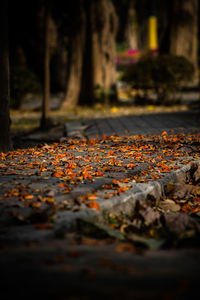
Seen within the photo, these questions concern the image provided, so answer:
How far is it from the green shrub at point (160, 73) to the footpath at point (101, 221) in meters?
7.10

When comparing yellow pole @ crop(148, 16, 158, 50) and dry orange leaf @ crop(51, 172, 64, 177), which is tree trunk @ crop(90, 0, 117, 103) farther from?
yellow pole @ crop(148, 16, 158, 50)

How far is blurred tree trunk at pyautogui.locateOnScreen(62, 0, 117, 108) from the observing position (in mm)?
13766

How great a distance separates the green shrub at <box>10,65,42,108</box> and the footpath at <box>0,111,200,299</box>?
7.52 m

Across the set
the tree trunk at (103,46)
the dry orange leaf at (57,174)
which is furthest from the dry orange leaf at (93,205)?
the tree trunk at (103,46)

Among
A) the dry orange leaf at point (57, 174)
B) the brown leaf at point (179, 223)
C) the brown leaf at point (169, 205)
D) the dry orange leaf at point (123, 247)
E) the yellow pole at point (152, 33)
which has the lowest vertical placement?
the brown leaf at point (169, 205)

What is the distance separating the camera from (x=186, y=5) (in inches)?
752

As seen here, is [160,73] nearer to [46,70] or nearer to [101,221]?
[46,70]

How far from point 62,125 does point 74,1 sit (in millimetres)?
6237

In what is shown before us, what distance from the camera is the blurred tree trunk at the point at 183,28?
19.0 m

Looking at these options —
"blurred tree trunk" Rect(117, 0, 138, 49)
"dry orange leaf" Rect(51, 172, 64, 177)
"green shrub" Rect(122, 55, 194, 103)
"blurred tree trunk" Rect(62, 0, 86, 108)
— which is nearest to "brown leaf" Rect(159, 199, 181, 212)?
"dry orange leaf" Rect(51, 172, 64, 177)

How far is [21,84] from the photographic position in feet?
43.9

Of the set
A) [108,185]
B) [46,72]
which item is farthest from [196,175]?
[46,72]

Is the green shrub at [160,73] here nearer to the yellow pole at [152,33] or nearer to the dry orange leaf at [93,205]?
the dry orange leaf at [93,205]

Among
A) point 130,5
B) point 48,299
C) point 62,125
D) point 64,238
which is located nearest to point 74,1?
point 62,125
